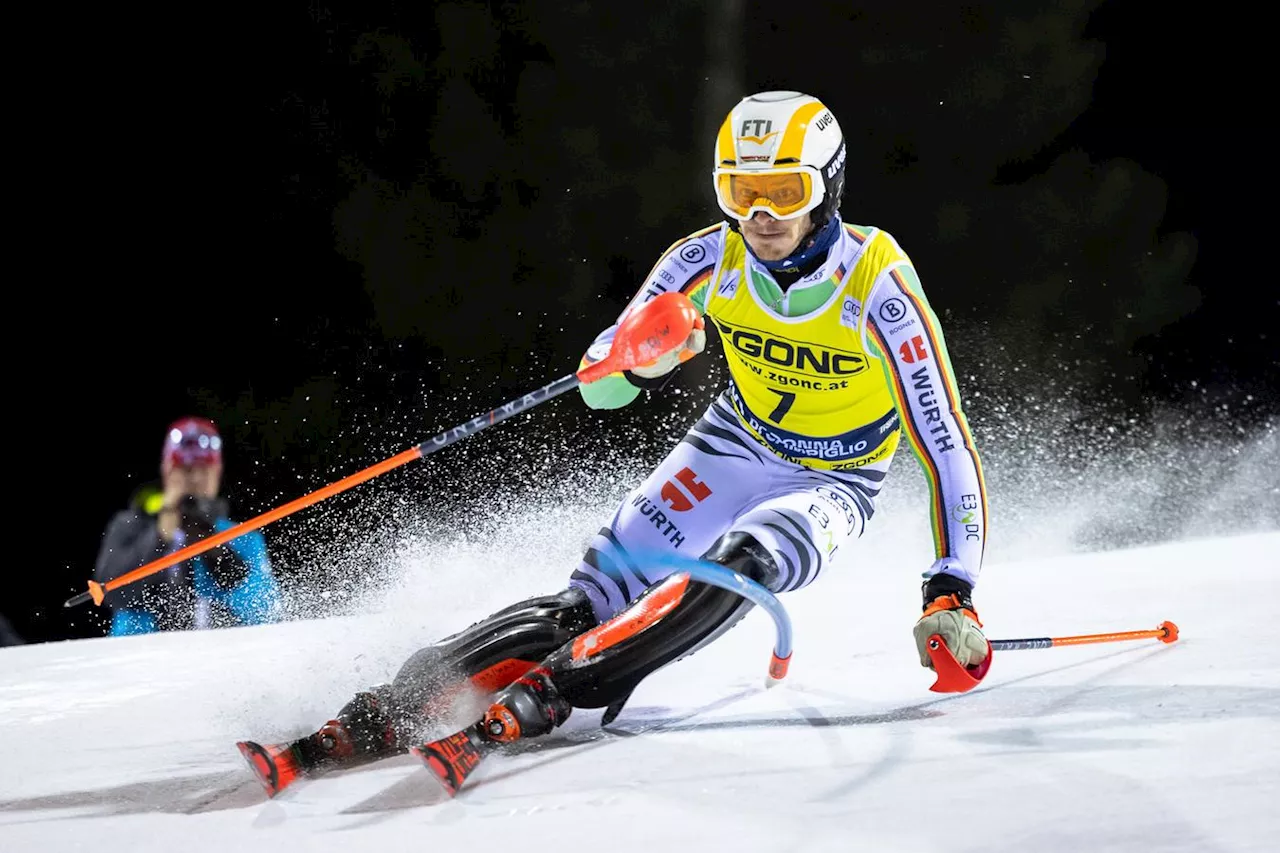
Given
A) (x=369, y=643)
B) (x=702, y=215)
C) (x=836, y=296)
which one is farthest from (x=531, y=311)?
(x=836, y=296)

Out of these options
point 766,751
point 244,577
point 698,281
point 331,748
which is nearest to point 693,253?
point 698,281

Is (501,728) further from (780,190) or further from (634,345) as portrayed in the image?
(780,190)

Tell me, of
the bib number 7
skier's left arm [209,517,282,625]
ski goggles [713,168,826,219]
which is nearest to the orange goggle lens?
ski goggles [713,168,826,219]

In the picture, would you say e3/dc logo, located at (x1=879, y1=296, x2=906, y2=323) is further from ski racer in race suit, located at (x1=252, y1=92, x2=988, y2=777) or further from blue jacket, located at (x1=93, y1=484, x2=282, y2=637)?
blue jacket, located at (x1=93, y1=484, x2=282, y2=637)

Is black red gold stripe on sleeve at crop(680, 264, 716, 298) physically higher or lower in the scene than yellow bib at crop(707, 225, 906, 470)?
higher

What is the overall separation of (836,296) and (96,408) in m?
5.76

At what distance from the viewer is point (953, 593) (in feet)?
8.90

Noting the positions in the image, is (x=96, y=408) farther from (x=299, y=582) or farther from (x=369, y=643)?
(x=369, y=643)

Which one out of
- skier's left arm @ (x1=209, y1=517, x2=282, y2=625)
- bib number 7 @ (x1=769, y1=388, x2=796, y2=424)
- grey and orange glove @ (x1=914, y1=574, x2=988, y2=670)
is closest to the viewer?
grey and orange glove @ (x1=914, y1=574, x2=988, y2=670)

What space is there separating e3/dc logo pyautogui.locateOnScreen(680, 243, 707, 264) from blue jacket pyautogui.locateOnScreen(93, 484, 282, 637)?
2273 mm

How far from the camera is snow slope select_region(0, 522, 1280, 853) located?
1.93 m

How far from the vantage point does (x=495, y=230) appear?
770 cm

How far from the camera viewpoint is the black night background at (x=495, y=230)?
7.38 m

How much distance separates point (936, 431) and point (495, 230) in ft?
17.3
